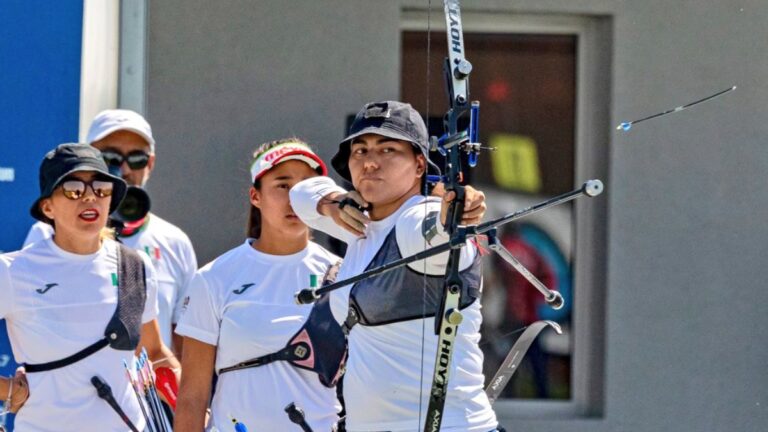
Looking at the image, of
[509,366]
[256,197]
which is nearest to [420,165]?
[509,366]

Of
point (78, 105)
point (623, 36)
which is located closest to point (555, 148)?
point (623, 36)

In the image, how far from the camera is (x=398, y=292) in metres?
3.20

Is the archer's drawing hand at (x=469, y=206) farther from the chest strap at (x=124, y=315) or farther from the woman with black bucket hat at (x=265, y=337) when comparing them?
the chest strap at (x=124, y=315)

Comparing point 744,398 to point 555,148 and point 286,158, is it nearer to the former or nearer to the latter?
point 555,148

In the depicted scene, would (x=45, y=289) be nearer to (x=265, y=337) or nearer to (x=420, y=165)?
(x=265, y=337)

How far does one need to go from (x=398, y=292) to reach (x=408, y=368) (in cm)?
19

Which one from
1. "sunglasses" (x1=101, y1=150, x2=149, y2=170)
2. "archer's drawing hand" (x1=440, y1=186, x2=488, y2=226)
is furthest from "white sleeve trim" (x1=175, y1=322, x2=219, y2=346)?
"archer's drawing hand" (x1=440, y1=186, x2=488, y2=226)

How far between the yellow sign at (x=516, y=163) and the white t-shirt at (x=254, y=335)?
246 cm

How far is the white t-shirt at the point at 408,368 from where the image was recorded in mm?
3197

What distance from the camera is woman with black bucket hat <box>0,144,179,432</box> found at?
4.26 meters

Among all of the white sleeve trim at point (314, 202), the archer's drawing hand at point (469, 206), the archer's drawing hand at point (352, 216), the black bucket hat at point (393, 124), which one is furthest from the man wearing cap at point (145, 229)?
the archer's drawing hand at point (469, 206)

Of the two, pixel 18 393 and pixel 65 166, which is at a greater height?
pixel 65 166

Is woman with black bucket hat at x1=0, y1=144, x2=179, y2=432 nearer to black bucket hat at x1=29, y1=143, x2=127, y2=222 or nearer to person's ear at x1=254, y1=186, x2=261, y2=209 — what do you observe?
black bucket hat at x1=29, y1=143, x2=127, y2=222

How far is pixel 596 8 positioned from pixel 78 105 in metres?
2.46
